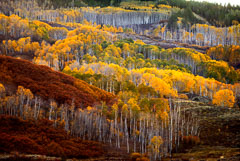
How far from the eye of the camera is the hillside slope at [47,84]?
9084cm

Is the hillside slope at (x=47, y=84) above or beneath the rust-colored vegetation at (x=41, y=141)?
above

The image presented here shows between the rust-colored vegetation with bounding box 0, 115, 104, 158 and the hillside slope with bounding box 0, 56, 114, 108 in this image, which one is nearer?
the rust-colored vegetation with bounding box 0, 115, 104, 158

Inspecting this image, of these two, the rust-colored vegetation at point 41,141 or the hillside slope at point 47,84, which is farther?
the hillside slope at point 47,84

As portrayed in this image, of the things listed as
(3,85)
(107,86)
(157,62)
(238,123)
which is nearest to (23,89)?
(3,85)

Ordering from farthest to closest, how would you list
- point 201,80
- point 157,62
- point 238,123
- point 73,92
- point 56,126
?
point 157,62
point 201,80
point 73,92
point 238,123
point 56,126

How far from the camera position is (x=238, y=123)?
82.6m

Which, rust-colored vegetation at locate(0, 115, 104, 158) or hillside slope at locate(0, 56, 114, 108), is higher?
hillside slope at locate(0, 56, 114, 108)

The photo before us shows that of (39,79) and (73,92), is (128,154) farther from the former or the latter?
(39,79)

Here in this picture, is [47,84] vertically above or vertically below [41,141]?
above

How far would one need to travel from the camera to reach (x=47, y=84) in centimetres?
9775

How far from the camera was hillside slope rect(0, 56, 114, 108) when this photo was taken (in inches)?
3576

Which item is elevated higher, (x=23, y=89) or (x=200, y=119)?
(x=23, y=89)

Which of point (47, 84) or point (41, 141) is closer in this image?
point (41, 141)

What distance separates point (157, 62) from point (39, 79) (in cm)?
10273
